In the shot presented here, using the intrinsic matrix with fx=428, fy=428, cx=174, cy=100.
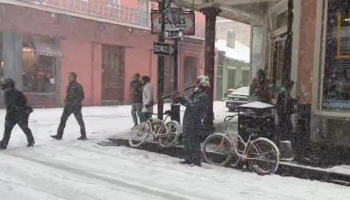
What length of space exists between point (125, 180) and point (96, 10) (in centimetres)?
1616

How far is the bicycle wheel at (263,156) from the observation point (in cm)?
709

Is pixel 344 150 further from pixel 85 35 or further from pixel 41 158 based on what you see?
pixel 85 35

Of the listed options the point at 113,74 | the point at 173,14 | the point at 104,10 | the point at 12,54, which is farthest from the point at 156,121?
the point at 113,74

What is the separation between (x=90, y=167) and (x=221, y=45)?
2961 cm

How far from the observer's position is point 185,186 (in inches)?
251

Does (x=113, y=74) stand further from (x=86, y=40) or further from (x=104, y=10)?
(x=104, y=10)

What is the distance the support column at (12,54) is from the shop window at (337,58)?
13973 mm

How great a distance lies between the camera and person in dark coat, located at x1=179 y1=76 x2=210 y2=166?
25.0 feet

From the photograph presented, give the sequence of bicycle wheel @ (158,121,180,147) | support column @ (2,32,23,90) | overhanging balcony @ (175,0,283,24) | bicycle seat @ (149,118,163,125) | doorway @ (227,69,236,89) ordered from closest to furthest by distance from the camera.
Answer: bicycle wheel @ (158,121,180,147) < bicycle seat @ (149,118,163,125) < overhanging balcony @ (175,0,283,24) < support column @ (2,32,23,90) < doorway @ (227,69,236,89)

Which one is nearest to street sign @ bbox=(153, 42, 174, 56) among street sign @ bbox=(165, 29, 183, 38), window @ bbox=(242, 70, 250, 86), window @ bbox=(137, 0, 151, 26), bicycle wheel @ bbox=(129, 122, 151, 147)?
street sign @ bbox=(165, 29, 183, 38)

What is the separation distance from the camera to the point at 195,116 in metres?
7.66

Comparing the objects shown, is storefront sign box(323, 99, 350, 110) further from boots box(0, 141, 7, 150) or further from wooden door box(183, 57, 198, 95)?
wooden door box(183, 57, 198, 95)

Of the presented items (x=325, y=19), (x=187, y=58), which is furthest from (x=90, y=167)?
(x=187, y=58)

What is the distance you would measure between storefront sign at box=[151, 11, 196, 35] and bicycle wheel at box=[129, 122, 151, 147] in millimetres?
2303
